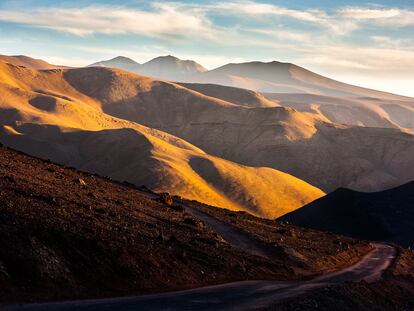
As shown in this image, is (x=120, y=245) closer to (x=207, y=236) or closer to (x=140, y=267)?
(x=140, y=267)

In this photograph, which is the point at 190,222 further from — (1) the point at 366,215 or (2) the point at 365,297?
(1) the point at 366,215

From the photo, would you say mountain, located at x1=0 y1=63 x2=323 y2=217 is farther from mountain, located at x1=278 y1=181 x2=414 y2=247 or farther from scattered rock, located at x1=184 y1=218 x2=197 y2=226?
scattered rock, located at x1=184 y1=218 x2=197 y2=226

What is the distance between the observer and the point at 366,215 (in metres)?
90.4

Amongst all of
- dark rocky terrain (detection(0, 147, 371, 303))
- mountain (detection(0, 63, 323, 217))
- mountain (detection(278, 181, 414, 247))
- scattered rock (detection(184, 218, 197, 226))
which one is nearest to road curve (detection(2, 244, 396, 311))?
dark rocky terrain (detection(0, 147, 371, 303))

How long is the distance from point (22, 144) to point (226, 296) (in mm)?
129212

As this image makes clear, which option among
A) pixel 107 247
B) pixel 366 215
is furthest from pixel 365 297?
pixel 366 215

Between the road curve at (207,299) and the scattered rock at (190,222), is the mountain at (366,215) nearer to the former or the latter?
the scattered rock at (190,222)

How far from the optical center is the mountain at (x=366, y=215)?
278 feet

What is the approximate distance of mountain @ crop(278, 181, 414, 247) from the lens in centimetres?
8462

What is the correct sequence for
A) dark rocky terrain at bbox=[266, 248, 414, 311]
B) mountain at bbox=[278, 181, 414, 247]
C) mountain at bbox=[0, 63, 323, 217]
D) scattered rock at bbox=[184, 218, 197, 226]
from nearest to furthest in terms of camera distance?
dark rocky terrain at bbox=[266, 248, 414, 311], scattered rock at bbox=[184, 218, 197, 226], mountain at bbox=[278, 181, 414, 247], mountain at bbox=[0, 63, 323, 217]

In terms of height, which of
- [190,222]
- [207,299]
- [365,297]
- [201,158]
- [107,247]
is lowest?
[201,158]

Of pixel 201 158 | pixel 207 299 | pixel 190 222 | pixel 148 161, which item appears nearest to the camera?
pixel 207 299

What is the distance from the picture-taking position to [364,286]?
1307 inches

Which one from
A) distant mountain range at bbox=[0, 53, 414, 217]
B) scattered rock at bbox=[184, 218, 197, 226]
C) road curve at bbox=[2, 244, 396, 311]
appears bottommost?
distant mountain range at bbox=[0, 53, 414, 217]
